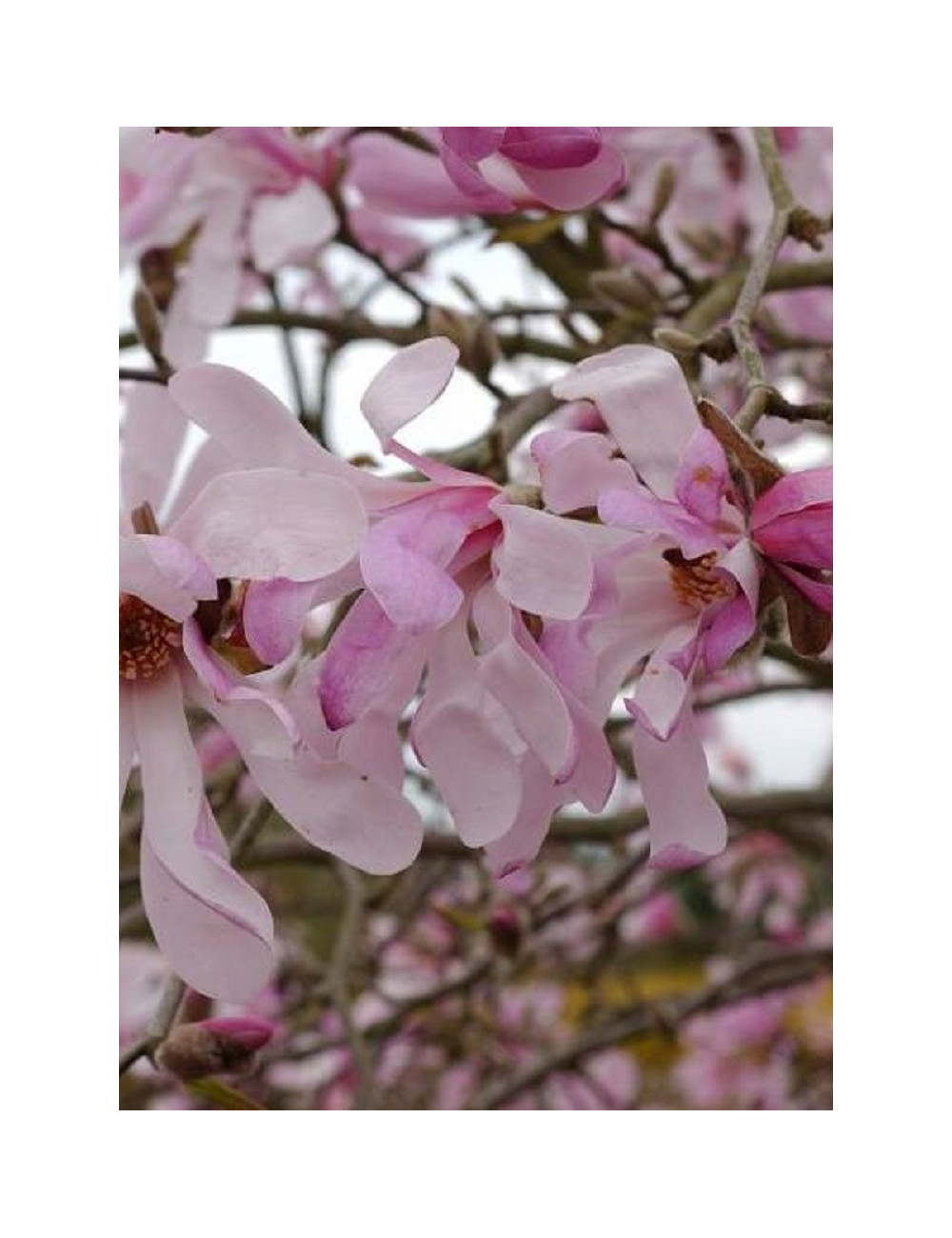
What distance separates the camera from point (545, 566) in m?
0.46

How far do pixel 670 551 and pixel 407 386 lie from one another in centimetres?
9

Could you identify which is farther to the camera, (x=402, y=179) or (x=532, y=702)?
(x=402, y=179)

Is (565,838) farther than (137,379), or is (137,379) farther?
(565,838)

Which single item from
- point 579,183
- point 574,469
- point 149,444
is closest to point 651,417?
point 574,469

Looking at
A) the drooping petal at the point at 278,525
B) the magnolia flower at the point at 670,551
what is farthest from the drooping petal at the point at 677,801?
the drooping petal at the point at 278,525

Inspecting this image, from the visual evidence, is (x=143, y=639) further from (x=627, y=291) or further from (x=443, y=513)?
(x=627, y=291)

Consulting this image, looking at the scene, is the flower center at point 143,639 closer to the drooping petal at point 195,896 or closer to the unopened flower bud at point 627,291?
the drooping petal at point 195,896

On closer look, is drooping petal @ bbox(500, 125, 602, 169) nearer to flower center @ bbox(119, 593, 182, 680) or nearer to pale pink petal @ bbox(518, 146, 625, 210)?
pale pink petal @ bbox(518, 146, 625, 210)

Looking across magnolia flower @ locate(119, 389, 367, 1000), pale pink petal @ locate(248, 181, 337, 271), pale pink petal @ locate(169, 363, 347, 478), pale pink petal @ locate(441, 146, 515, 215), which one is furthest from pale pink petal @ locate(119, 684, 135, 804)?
pale pink petal @ locate(248, 181, 337, 271)

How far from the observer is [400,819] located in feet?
1.67

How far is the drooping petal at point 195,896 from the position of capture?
51cm

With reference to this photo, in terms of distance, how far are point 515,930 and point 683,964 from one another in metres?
2.34
